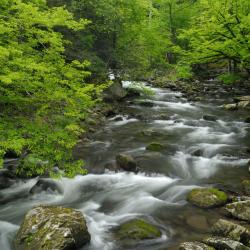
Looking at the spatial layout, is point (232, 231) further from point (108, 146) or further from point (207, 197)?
point (108, 146)

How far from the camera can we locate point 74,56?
17797mm

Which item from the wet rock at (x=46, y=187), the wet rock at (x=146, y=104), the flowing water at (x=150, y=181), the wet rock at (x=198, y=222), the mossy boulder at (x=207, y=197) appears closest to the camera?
the wet rock at (x=198, y=222)

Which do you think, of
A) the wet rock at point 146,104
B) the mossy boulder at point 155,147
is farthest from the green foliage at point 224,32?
the mossy boulder at point 155,147

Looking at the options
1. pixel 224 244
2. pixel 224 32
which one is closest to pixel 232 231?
pixel 224 244

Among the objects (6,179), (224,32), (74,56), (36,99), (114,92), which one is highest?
(224,32)

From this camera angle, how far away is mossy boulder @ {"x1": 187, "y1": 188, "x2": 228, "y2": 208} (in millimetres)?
8312

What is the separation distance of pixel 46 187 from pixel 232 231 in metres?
5.34

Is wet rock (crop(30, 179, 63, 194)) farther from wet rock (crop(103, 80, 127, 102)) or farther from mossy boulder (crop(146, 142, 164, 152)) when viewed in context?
wet rock (crop(103, 80, 127, 102))

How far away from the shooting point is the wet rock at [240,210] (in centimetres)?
746

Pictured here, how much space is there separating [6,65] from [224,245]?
5.25m

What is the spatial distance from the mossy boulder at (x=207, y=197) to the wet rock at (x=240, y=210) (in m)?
0.41

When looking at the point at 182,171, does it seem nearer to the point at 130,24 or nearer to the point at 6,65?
the point at 6,65

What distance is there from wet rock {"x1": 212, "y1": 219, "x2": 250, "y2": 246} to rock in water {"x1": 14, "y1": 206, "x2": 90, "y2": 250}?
2607 mm

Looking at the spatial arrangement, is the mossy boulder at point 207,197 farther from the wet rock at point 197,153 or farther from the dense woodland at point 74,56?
the wet rock at point 197,153
